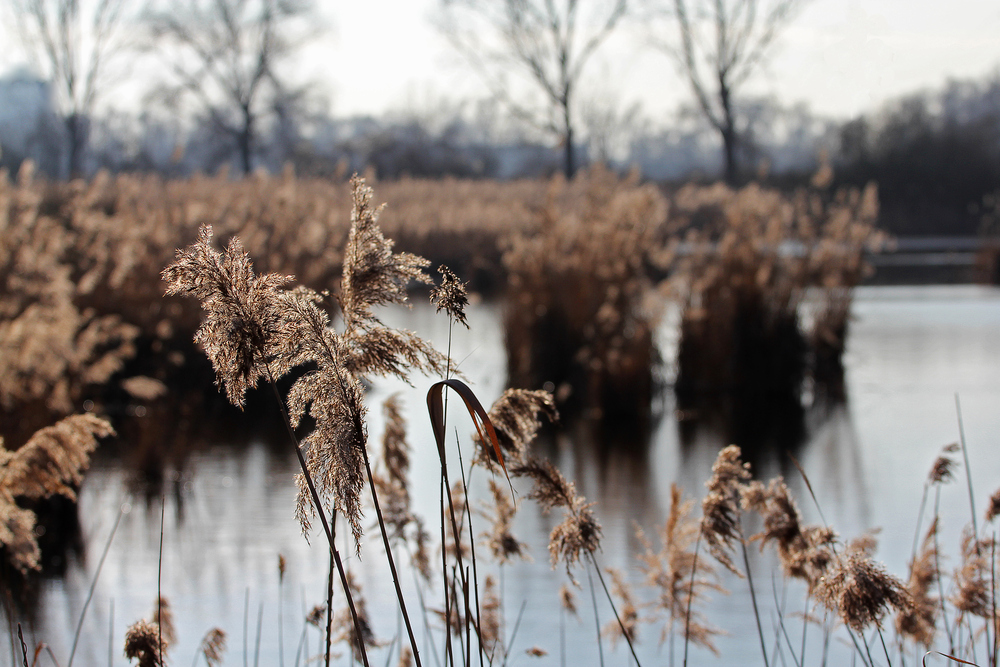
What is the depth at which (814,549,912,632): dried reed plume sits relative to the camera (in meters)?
1.23

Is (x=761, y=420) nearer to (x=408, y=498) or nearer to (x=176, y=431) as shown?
(x=176, y=431)

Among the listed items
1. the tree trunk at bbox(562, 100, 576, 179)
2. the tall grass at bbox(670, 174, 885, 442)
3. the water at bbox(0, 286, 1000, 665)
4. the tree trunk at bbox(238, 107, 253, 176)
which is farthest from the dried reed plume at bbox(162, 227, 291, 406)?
the tree trunk at bbox(238, 107, 253, 176)

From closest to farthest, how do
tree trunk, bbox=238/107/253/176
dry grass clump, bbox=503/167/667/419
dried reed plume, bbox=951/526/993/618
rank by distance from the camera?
1. dried reed plume, bbox=951/526/993/618
2. dry grass clump, bbox=503/167/667/419
3. tree trunk, bbox=238/107/253/176

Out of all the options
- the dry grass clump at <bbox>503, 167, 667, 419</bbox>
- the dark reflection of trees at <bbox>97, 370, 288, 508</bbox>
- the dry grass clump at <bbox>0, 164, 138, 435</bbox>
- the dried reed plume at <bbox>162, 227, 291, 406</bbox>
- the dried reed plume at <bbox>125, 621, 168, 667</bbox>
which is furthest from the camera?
the dry grass clump at <bbox>503, 167, 667, 419</bbox>

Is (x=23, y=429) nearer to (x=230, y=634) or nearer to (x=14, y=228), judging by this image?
(x=230, y=634)

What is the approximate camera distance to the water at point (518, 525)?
247 centimetres

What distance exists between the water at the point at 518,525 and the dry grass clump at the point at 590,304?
1.01 ft

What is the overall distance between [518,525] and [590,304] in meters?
2.32

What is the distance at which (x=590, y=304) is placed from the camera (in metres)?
5.50

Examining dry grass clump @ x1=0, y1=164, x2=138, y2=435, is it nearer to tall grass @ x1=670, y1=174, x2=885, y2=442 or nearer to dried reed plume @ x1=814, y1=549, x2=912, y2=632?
dried reed plume @ x1=814, y1=549, x2=912, y2=632

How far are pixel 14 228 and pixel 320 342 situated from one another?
14.3ft

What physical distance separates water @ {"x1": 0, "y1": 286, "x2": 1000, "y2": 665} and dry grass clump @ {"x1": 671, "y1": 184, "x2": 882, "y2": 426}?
32 cm

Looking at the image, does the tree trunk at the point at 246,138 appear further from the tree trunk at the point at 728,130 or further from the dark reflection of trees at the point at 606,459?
the dark reflection of trees at the point at 606,459

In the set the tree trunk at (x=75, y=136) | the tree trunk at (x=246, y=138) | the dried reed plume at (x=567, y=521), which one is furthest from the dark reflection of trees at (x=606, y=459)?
the tree trunk at (x=246, y=138)
